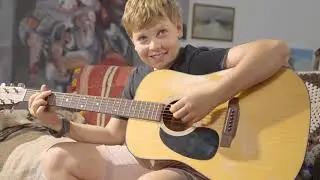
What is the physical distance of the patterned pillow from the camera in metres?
1.94

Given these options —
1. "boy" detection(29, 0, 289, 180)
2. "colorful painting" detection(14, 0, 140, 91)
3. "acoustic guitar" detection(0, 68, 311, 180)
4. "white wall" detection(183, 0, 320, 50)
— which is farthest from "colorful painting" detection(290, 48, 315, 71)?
"acoustic guitar" detection(0, 68, 311, 180)

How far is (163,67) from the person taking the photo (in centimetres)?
122

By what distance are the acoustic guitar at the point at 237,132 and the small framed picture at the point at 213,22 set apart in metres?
1.44

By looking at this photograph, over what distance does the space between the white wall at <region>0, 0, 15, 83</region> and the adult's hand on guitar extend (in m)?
1.05

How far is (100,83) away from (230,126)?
106cm

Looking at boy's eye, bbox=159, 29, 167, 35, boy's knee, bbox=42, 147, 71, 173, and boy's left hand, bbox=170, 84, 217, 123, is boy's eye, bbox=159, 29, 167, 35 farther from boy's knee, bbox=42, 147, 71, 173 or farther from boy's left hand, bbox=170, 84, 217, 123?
boy's knee, bbox=42, 147, 71, 173

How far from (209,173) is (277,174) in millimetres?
151

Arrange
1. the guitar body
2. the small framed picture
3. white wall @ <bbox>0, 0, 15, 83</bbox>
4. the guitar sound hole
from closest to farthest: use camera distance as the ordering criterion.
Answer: the guitar body
the guitar sound hole
white wall @ <bbox>0, 0, 15, 83</bbox>
the small framed picture

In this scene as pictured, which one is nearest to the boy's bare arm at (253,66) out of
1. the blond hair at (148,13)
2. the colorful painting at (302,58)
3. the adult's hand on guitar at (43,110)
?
the blond hair at (148,13)

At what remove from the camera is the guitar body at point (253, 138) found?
3.26 feet

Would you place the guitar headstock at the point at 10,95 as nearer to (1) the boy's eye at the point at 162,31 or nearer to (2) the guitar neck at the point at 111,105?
(2) the guitar neck at the point at 111,105

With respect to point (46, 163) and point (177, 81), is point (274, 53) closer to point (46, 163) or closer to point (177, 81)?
point (177, 81)

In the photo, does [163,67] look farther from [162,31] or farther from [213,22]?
[213,22]

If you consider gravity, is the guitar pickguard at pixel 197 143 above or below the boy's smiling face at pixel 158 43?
below
